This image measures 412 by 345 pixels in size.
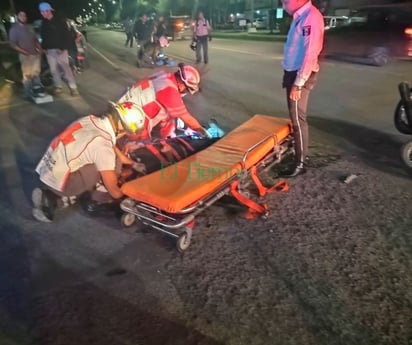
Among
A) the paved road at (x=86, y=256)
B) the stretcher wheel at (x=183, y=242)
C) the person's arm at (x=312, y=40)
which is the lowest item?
the paved road at (x=86, y=256)

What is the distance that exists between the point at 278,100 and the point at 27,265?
20.5 feet

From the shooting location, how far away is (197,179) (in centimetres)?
360

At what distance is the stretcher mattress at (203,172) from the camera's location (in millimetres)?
3342

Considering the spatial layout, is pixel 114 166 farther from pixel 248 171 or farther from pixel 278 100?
pixel 278 100

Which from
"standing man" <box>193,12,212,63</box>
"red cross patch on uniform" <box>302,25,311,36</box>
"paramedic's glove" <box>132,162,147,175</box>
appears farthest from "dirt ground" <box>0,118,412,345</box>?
"standing man" <box>193,12,212,63</box>

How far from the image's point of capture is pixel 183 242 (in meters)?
3.46

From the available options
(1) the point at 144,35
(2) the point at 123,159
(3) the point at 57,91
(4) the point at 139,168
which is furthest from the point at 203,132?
(1) the point at 144,35

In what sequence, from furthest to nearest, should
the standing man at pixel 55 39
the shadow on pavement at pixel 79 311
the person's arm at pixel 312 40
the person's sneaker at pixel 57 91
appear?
1. the person's sneaker at pixel 57 91
2. the standing man at pixel 55 39
3. the person's arm at pixel 312 40
4. the shadow on pavement at pixel 79 311

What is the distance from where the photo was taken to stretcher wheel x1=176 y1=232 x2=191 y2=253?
343 centimetres

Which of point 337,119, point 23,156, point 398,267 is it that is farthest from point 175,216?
point 337,119

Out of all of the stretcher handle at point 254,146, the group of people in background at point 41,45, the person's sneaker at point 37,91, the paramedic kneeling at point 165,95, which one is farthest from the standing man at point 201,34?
the stretcher handle at point 254,146

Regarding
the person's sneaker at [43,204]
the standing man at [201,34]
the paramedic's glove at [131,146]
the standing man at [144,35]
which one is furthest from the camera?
the standing man at [144,35]

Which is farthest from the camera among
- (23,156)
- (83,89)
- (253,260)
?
(83,89)

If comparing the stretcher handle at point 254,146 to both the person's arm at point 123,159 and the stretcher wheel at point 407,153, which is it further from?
the stretcher wheel at point 407,153
